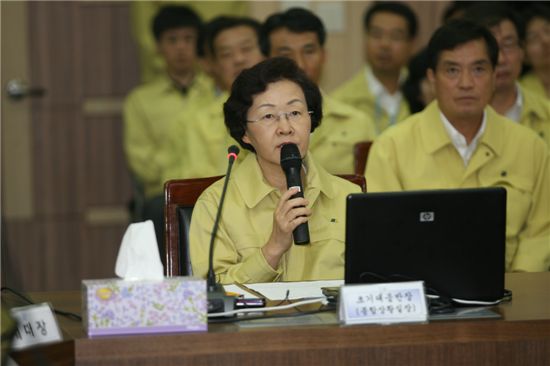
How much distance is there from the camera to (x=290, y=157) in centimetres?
248

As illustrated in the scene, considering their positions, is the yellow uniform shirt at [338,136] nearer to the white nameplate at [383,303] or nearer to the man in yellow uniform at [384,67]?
the man in yellow uniform at [384,67]

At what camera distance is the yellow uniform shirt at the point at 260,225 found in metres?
2.63

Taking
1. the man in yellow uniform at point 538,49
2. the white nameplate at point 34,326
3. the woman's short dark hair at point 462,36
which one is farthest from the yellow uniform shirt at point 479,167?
the white nameplate at point 34,326

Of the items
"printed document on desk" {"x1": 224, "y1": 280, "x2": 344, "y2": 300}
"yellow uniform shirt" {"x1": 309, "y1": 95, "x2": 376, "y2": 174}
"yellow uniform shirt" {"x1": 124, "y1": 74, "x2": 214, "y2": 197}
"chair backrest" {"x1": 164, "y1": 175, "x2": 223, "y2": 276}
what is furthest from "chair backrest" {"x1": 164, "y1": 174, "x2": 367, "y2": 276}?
"yellow uniform shirt" {"x1": 124, "y1": 74, "x2": 214, "y2": 197}

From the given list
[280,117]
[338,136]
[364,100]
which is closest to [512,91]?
[338,136]

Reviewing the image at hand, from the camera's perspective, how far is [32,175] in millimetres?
5770

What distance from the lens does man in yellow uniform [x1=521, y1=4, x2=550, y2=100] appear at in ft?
16.1

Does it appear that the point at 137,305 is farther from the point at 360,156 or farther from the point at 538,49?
the point at 538,49

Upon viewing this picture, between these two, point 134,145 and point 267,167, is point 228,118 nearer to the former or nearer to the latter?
point 267,167

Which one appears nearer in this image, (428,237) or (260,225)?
(428,237)

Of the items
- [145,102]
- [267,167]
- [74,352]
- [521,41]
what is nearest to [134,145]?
[145,102]

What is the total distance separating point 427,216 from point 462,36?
1.54 meters

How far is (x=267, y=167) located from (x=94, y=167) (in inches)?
130

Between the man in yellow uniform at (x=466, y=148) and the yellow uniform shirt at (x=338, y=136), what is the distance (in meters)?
0.60
